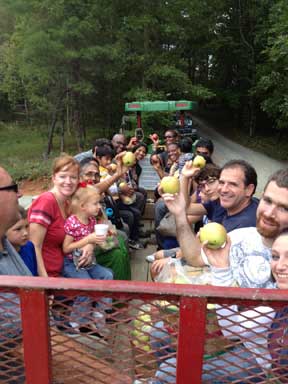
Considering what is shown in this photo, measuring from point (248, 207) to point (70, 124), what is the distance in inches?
1025

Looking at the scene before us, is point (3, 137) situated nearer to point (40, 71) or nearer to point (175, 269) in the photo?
point (40, 71)

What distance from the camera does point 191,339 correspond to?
1.13 metres

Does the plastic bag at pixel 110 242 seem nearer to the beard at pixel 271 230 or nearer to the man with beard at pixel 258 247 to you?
the man with beard at pixel 258 247

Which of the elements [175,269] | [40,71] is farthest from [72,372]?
[40,71]

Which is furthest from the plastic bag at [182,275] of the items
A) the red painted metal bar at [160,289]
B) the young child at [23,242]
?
the red painted metal bar at [160,289]

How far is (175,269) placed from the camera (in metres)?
2.43

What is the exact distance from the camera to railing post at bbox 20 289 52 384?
113 cm

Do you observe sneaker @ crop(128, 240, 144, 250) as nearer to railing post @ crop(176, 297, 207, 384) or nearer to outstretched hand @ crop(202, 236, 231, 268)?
outstretched hand @ crop(202, 236, 231, 268)

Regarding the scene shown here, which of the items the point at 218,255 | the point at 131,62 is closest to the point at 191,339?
the point at 218,255

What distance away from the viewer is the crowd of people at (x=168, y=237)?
4.74ft

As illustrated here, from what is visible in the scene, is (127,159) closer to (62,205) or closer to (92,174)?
(92,174)

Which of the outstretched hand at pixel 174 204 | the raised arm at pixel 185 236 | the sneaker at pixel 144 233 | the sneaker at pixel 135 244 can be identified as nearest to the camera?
the raised arm at pixel 185 236

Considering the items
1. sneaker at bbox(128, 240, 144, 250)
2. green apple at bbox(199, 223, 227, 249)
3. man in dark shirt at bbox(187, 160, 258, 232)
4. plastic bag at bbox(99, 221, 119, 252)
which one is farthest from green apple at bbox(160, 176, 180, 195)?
sneaker at bbox(128, 240, 144, 250)

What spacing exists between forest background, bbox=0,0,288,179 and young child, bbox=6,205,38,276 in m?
12.8
